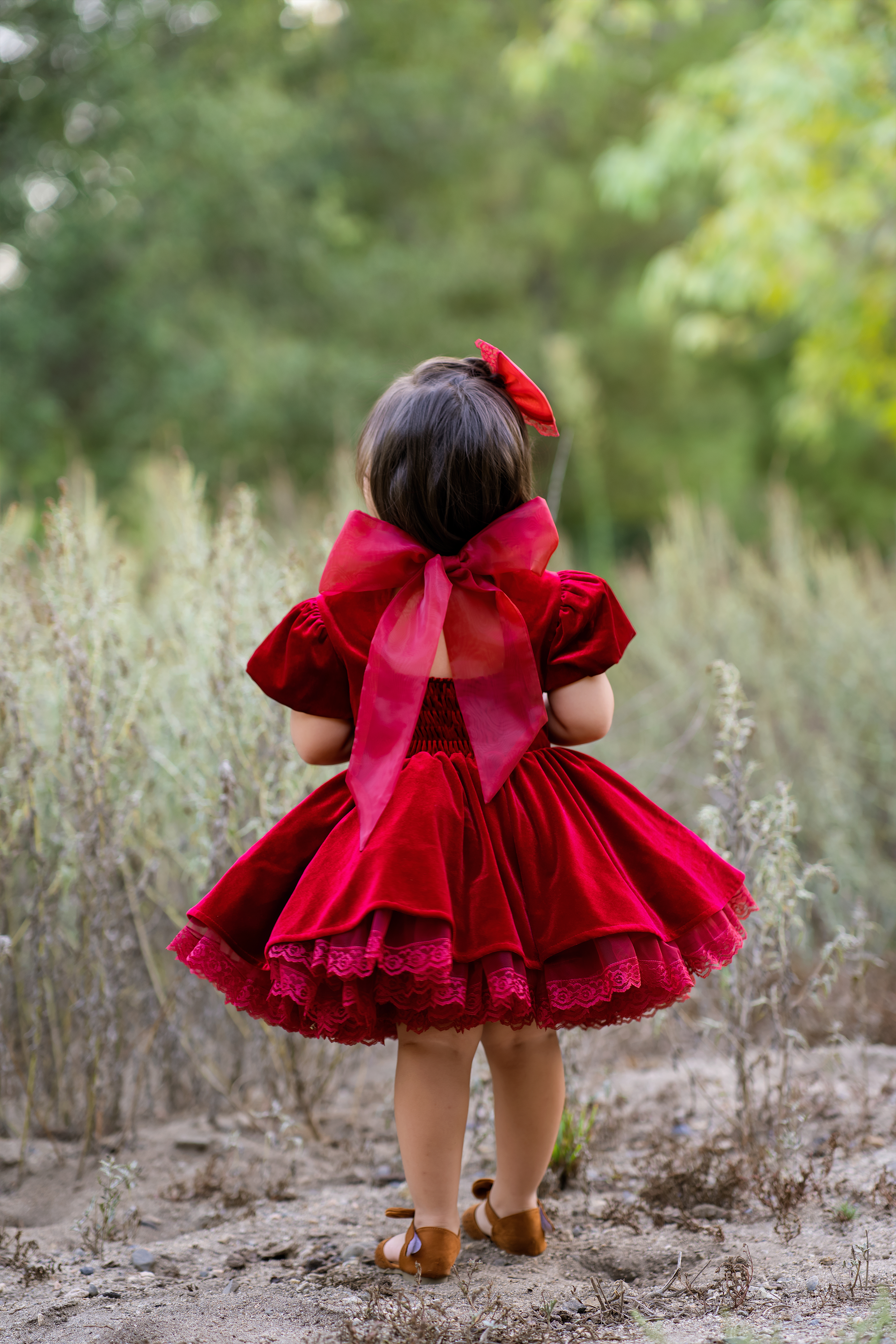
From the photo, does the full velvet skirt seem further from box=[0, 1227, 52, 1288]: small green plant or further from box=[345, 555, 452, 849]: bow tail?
box=[0, 1227, 52, 1288]: small green plant

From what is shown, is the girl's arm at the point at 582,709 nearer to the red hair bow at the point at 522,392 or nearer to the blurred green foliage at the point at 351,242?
the red hair bow at the point at 522,392

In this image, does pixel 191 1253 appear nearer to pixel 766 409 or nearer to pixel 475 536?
pixel 475 536

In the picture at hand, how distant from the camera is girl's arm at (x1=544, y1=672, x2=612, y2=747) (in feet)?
6.41

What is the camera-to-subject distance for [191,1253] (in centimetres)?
208

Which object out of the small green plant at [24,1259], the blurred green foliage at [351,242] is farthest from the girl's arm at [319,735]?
the blurred green foliage at [351,242]

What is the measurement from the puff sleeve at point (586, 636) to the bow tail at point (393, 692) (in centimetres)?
20

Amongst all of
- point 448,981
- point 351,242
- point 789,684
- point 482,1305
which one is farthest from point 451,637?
point 351,242

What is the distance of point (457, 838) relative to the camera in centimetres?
178

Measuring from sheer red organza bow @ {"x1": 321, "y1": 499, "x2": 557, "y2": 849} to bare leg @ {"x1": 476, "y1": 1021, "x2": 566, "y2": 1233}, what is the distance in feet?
1.44

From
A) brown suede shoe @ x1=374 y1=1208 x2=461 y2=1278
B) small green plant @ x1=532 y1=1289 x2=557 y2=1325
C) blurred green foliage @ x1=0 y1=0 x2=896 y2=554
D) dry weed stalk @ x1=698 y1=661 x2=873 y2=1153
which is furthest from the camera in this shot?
blurred green foliage @ x1=0 y1=0 x2=896 y2=554

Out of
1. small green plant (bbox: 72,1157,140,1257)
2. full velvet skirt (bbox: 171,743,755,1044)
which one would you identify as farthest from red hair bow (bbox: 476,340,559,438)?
small green plant (bbox: 72,1157,140,1257)

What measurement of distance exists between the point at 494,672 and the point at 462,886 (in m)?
0.35

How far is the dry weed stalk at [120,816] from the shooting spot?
2.47m

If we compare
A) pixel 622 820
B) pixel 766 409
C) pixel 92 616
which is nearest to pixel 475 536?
pixel 622 820
